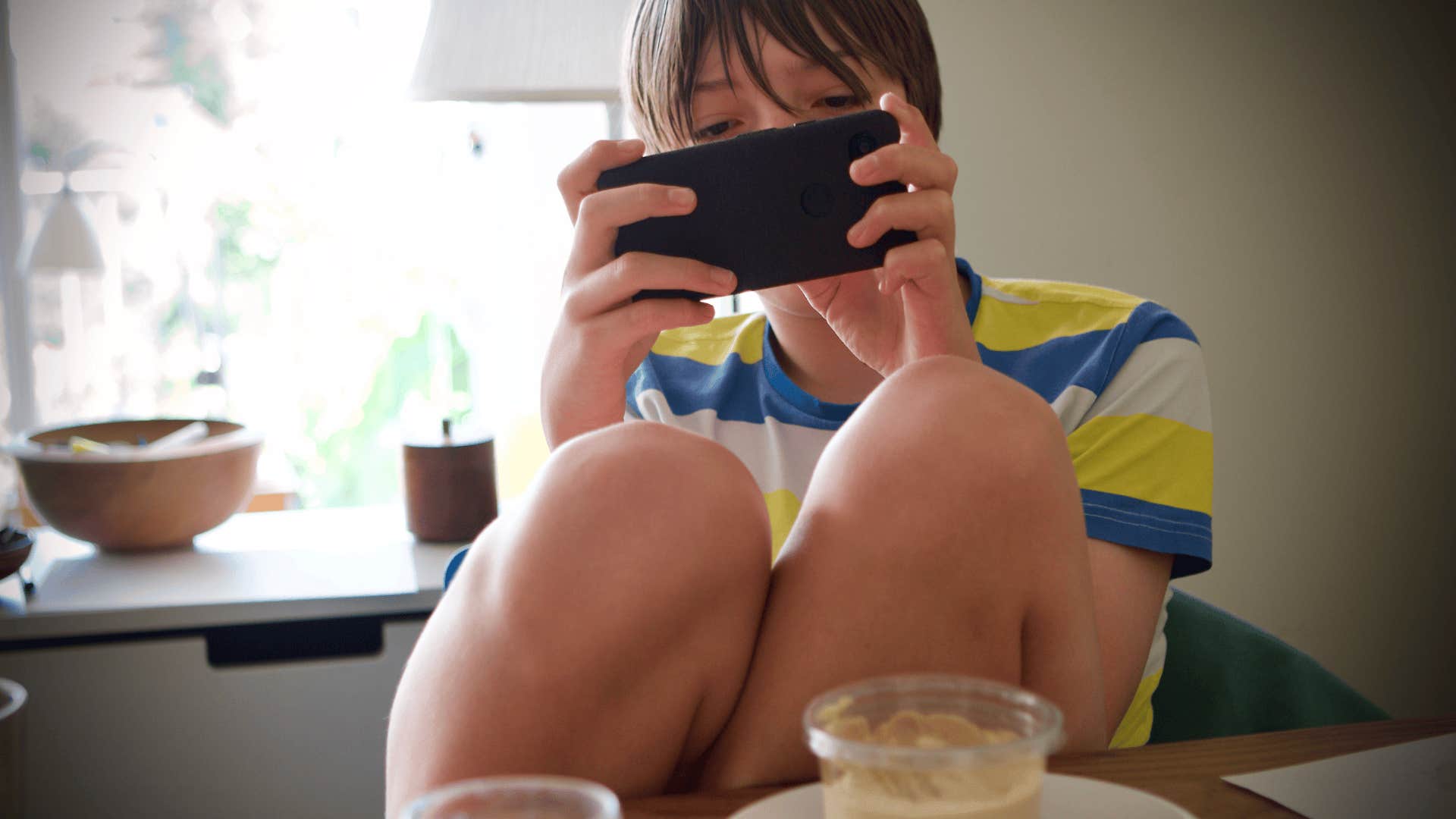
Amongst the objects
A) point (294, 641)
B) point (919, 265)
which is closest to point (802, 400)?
point (919, 265)

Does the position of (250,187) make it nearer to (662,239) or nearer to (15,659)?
(15,659)

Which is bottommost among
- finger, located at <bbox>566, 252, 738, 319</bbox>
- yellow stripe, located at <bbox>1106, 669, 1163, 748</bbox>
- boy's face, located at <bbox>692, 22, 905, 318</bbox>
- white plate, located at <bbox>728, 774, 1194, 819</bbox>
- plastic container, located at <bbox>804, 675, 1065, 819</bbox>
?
yellow stripe, located at <bbox>1106, 669, 1163, 748</bbox>

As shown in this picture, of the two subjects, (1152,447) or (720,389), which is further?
(720,389)

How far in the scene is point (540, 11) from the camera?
1.51 m

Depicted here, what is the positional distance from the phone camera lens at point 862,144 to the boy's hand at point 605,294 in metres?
0.12

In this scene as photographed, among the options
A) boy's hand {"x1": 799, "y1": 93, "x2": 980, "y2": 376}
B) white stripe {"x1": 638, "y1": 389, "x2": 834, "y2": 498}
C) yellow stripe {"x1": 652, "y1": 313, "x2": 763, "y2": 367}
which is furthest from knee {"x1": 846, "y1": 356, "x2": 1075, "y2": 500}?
yellow stripe {"x1": 652, "y1": 313, "x2": 763, "y2": 367}

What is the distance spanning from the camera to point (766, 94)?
0.90m

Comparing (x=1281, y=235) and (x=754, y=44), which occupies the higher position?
(x=754, y=44)

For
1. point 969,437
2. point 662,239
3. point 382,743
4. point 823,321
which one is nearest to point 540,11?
point 823,321

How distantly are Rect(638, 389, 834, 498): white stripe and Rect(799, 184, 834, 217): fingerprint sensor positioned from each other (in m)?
0.27

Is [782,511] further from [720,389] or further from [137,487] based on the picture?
[137,487]

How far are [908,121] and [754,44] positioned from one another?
7.5 inches

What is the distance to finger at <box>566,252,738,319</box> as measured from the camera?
79cm

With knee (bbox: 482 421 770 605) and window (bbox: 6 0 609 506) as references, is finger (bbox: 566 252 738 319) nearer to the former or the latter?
knee (bbox: 482 421 770 605)
